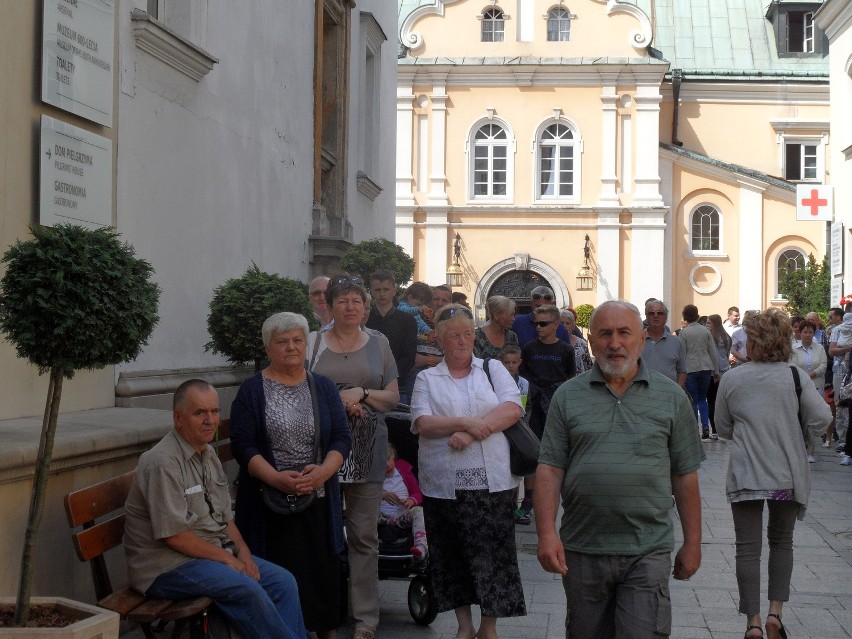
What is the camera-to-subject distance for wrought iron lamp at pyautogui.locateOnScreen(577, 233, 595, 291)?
37.8 m

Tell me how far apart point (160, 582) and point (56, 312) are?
149 cm

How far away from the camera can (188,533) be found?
18.9 ft

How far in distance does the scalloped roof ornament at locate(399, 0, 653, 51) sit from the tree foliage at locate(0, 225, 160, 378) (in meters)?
34.7

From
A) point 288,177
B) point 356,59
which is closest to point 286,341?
point 288,177

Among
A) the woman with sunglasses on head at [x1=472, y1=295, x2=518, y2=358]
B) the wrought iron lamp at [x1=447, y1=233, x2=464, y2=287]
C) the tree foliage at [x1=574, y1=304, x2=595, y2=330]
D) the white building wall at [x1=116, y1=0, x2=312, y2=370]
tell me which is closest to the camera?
the white building wall at [x1=116, y1=0, x2=312, y2=370]

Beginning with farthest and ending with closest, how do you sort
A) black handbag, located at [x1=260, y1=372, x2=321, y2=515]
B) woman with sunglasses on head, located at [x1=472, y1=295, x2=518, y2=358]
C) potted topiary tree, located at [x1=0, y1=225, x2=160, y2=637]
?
woman with sunglasses on head, located at [x1=472, y1=295, x2=518, y2=358] → black handbag, located at [x1=260, y1=372, x2=321, y2=515] → potted topiary tree, located at [x1=0, y1=225, x2=160, y2=637]

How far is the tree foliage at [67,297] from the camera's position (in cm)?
489

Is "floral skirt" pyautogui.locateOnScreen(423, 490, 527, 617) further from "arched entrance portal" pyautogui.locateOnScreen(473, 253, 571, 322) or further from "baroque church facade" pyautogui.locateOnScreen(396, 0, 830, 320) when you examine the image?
"arched entrance portal" pyautogui.locateOnScreen(473, 253, 571, 322)

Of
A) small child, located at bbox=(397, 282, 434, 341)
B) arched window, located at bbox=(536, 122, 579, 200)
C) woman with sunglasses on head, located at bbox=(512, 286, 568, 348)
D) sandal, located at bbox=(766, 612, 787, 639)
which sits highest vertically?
arched window, located at bbox=(536, 122, 579, 200)

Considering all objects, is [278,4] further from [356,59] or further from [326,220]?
[356,59]

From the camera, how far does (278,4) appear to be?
1211 cm

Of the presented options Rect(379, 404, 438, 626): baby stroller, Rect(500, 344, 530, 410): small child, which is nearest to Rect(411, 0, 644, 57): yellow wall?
Rect(500, 344, 530, 410): small child

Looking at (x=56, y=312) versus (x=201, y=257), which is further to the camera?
(x=201, y=257)

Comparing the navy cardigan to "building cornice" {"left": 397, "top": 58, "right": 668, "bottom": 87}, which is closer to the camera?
the navy cardigan
